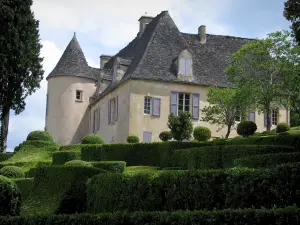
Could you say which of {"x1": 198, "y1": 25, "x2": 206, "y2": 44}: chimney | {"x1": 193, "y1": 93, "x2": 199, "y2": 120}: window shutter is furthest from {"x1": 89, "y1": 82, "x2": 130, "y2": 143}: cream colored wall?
{"x1": 198, "y1": 25, "x2": 206, "y2": 44}: chimney

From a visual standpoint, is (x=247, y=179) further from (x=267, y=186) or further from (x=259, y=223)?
(x=259, y=223)

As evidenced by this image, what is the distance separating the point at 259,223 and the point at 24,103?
33.9 m

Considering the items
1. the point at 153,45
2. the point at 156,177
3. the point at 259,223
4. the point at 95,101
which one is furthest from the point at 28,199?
the point at 95,101

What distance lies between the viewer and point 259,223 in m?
12.2

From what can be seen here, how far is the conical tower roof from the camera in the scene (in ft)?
171

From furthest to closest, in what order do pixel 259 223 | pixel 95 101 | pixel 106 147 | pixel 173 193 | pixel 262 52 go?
pixel 95 101, pixel 262 52, pixel 106 147, pixel 173 193, pixel 259 223

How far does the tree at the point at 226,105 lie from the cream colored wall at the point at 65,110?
44.1ft

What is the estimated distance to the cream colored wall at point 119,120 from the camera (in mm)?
43688

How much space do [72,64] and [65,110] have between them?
398 cm

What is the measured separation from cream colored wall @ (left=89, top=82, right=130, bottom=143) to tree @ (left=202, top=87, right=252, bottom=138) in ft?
18.0

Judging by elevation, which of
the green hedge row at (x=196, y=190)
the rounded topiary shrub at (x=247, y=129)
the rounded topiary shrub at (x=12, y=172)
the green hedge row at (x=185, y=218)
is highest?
the rounded topiary shrub at (x=247, y=129)

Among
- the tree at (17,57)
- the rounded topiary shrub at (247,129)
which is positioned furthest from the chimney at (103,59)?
the rounded topiary shrub at (247,129)

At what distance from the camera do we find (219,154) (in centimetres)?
2594

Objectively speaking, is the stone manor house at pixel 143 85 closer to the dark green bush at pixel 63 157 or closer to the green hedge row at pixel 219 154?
the dark green bush at pixel 63 157
